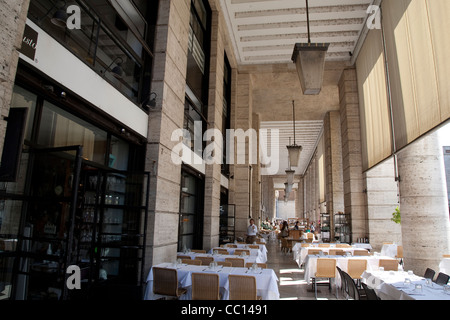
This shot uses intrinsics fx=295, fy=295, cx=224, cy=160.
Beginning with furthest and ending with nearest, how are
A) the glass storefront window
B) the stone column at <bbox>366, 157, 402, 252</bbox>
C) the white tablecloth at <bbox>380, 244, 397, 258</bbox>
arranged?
the stone column at <bbox>366, 157, 402, 252</bbox>, the white tablecloth at <bbox>380, 244, 397, 258</bbox>, the glass storefront window

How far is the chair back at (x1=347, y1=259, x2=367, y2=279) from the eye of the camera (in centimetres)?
581

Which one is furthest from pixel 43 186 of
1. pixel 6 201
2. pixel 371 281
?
pixel 371 281

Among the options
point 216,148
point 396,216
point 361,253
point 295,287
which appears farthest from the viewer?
point 396,216

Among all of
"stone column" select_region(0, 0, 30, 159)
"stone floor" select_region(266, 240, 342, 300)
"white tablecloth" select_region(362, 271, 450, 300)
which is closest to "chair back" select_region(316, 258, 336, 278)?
"stone floor" select_region(266, 240, 342, 300)

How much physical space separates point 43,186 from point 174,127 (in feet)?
9.34

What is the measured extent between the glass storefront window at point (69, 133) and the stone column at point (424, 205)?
238 inches

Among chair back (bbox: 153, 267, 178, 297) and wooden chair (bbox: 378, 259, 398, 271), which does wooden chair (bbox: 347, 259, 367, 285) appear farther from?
chair back (bbox: 153, 267, 178, 297)

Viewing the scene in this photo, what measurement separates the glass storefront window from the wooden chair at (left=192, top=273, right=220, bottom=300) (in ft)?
6.81

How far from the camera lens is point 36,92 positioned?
9.08 ft

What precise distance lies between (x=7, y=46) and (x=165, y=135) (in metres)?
3.01

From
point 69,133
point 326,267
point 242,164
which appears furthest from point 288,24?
point 69,133

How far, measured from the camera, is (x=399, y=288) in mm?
3766

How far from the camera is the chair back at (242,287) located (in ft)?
12.3

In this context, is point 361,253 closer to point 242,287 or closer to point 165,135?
point 242,287
